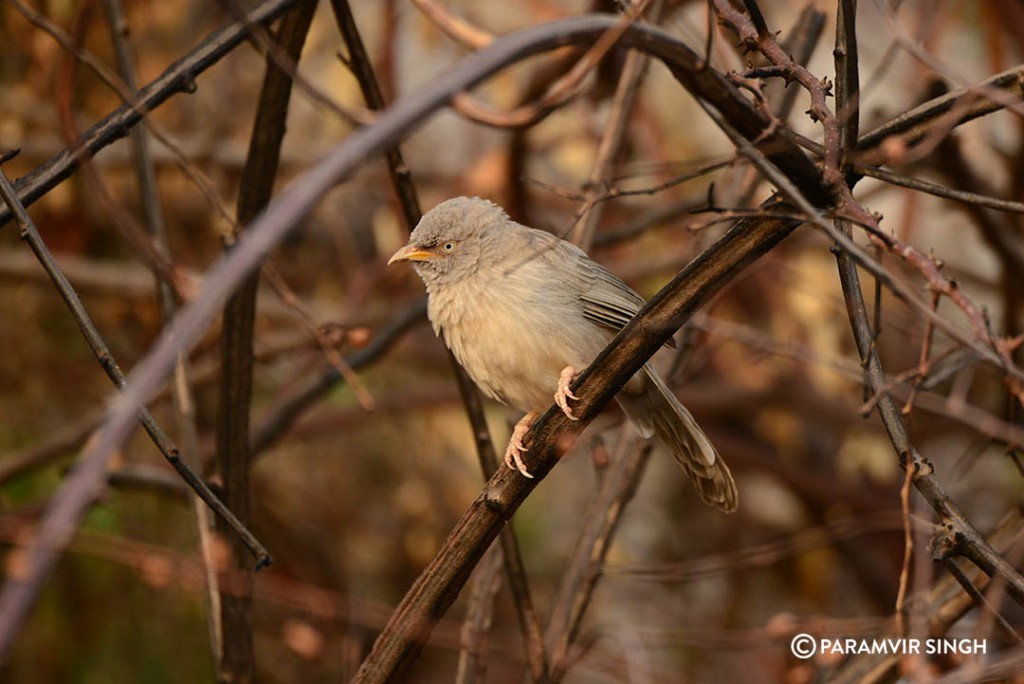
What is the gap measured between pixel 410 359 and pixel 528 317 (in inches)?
172

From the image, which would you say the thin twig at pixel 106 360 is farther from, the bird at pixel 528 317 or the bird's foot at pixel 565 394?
the bird at pixel 528 317

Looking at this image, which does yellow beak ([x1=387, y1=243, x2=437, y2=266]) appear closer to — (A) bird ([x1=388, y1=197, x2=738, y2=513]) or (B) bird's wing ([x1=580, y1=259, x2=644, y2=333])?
(A) bird ([x1=388, y1=197, x2=738, y2=513])

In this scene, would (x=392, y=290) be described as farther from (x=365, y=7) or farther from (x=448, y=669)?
(x=448, y=669)

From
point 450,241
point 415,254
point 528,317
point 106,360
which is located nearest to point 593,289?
point 528,317

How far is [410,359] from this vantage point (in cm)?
796

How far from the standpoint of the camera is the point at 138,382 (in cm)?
135

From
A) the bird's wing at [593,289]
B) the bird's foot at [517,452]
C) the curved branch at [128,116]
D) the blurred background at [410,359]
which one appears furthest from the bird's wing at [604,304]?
the blurred background at [410,359]

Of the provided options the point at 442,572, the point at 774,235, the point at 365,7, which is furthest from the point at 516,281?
the point at 365,7

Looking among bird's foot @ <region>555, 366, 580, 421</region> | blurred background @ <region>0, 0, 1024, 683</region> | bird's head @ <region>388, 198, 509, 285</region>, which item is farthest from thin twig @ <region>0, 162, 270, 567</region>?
blurred background @ <region>0, 0, 1024, 683</region>

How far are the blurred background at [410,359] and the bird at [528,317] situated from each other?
5.05 ft

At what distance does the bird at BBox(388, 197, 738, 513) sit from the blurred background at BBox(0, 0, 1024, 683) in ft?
5.05

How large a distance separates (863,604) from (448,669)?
3.08 meters

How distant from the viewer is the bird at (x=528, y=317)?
368 cm

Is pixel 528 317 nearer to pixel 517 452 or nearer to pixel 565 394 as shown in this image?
pixel 517 452
